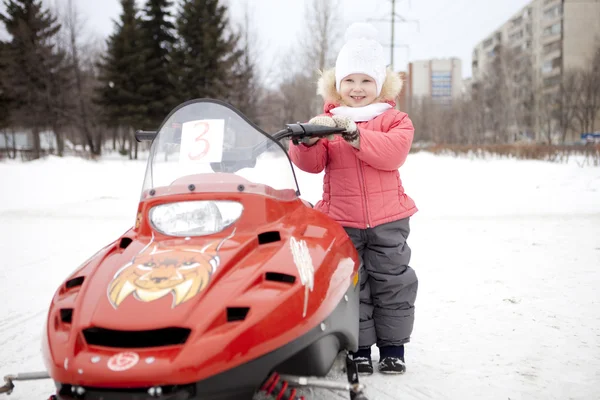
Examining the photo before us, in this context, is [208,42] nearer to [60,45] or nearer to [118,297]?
[60,45]

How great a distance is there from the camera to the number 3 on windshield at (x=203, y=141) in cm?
223

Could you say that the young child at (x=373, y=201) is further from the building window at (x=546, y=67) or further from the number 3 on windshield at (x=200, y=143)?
the building window at (x=546, y=67)

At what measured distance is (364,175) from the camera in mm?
2736

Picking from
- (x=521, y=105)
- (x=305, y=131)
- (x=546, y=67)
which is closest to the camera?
(x=305, y=131)

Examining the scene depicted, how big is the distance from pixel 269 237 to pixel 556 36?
65679 millimetres

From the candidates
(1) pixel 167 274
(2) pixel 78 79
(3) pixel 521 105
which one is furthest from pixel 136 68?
(3) pixel 521 105

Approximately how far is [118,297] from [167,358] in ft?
1.03

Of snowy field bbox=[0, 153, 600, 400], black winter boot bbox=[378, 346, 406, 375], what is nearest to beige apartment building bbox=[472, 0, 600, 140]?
snowy field bbox=[0, 153, 600, 400]

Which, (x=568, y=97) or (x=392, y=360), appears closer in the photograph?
(x=392, y=360)

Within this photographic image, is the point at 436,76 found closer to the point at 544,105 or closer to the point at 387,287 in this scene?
the point at 544,105

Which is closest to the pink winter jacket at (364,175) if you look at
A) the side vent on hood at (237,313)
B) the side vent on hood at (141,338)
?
the side vent on hood at (237,313)

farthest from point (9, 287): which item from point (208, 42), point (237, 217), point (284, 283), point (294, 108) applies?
point (294, 108)

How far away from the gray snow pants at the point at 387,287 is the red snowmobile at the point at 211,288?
1.37 ft

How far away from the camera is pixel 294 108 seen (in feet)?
124
